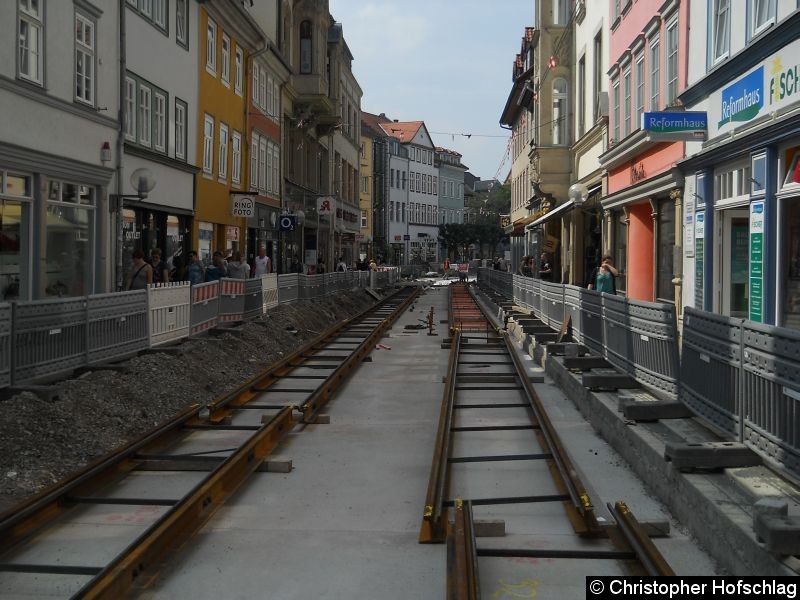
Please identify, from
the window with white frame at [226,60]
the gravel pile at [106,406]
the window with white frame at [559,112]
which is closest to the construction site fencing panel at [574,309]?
the gravel pile at [106,406]

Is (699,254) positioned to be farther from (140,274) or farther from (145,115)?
(145,115)

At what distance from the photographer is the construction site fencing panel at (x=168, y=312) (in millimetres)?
14180

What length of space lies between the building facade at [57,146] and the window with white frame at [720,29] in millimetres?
11482

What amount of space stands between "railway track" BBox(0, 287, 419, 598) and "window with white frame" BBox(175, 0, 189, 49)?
1524 centimetres

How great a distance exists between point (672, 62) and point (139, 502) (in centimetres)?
1548

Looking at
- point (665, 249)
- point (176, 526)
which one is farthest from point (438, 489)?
point (665, 249)

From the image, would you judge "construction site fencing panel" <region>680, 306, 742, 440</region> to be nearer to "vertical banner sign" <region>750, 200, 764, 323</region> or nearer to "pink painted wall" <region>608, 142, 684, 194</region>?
"vertical banner sign" <region>750, 200, 764, 323</region>

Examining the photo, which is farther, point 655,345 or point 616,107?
point 616,107

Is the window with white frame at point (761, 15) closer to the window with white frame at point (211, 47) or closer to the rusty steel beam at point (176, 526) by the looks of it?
the rusty steel beam at point (176, 526)

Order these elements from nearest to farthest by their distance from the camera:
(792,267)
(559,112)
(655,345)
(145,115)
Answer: (655,345) → (792,267) → (145,115) → (559,112)

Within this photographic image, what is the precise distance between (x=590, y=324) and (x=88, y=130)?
10.6 meters

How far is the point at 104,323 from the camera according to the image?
12328 mm

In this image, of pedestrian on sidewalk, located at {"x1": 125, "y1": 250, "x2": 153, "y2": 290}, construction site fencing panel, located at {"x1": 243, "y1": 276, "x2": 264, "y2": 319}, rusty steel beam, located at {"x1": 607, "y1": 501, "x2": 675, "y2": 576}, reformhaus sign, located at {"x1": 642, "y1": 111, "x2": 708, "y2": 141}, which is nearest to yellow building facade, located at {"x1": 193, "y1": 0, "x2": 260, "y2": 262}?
construction site fencing panel, located at {"x1": 243, "y1": 276, "x2": 264, "y2": 319}

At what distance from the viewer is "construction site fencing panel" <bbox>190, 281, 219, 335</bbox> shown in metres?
16.6
